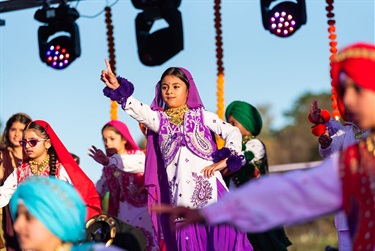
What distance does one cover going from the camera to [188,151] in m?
7.12

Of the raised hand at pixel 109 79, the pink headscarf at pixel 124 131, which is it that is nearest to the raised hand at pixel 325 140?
the raised hand at pixel 109 79

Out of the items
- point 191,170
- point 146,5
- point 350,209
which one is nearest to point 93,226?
point 191,170

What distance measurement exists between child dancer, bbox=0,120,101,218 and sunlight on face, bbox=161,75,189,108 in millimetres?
882

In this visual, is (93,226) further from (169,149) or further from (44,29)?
(44,29)

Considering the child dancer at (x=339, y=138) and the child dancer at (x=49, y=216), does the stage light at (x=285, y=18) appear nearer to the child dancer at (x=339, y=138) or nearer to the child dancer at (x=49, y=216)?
the child dancer at (x=339, y=138)

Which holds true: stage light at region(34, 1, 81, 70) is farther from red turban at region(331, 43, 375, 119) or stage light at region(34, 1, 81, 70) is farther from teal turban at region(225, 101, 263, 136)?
red turban at region(331, 43, 375, 119)

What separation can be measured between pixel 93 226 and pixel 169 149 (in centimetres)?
135

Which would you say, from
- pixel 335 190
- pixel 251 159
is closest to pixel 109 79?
pixel 251 159

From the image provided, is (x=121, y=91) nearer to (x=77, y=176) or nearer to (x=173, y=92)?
(x=173, y=92)

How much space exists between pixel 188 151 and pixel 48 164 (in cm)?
110

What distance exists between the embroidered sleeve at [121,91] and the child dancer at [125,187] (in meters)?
2.14

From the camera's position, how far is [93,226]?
19.6 ft

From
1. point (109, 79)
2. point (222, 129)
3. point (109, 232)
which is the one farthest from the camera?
point (222, 129)

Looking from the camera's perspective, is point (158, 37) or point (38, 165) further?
point (158, 37)
